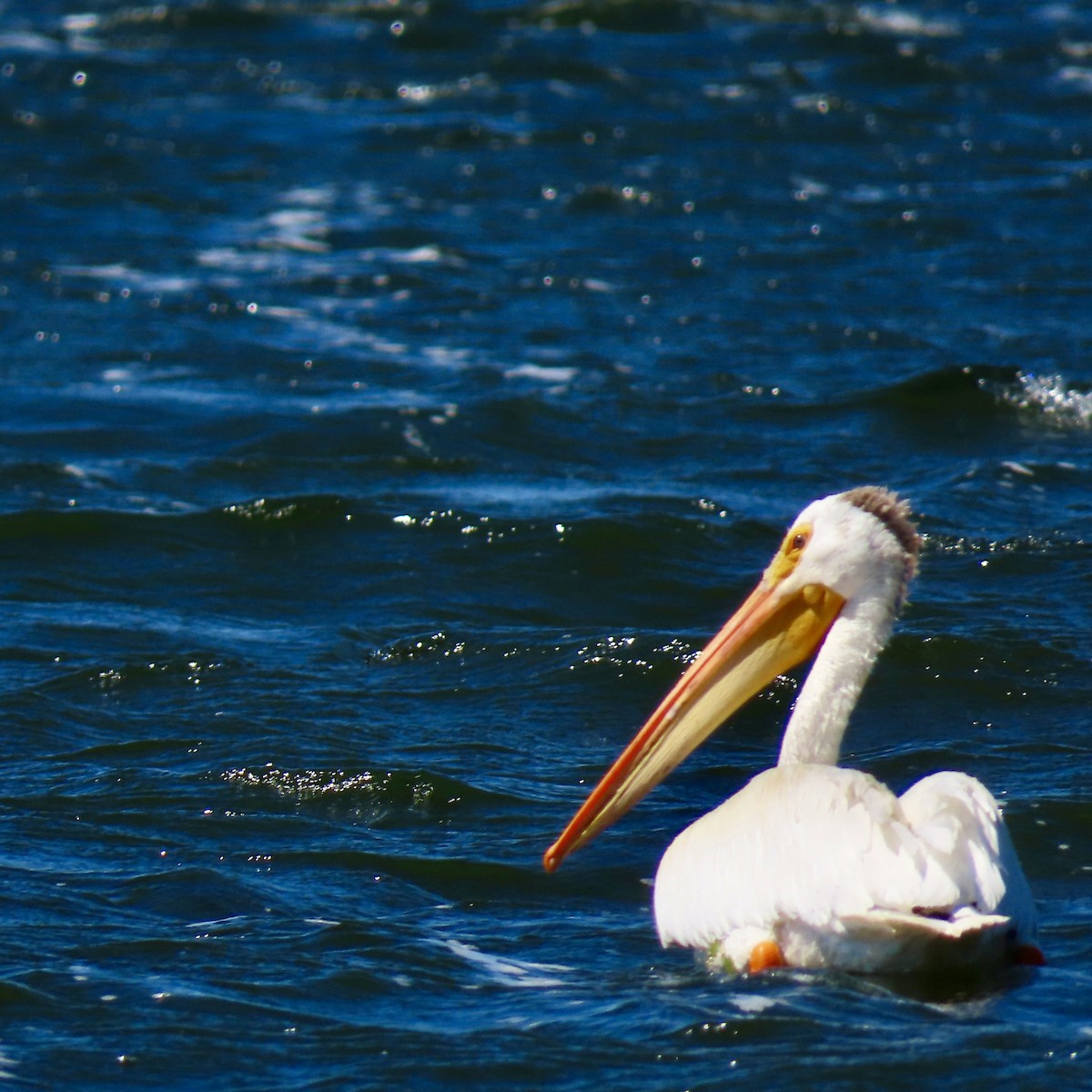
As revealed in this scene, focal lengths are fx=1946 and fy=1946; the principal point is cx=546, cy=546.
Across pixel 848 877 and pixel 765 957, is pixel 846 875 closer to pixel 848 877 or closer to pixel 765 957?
pixel 848 877

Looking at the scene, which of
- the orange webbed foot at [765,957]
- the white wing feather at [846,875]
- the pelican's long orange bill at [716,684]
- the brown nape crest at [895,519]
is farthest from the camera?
the brown nape crest at [895,519]

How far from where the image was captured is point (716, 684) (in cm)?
498

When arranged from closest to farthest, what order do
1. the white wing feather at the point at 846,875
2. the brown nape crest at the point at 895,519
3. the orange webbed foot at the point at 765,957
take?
the white wing feather at the point at 846,875 → the orange webbed foot at the point at 765,957 → the brown nape crest at the point at 895,519

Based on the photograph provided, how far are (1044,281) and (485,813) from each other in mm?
6375

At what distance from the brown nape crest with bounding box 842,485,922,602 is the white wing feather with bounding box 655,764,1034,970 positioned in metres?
0.81

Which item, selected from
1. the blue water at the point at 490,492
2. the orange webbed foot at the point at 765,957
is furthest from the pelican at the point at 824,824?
the blue water at the point at 490,492

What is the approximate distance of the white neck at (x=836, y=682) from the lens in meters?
4.90

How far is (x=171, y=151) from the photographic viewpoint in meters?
13.5

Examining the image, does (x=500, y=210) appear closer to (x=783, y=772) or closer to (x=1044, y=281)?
(x=1044, y=281)

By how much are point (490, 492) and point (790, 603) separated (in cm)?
313

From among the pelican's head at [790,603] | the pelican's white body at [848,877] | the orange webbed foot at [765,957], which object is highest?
the pelican's head at [790,603]

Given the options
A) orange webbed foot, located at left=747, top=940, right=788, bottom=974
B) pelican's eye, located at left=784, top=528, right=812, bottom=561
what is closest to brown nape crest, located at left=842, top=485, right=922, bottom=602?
pelican's eye, located at left=784, top=528, right=812, bottom=561

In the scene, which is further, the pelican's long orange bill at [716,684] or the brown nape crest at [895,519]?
the brown nape crest at [895,519]

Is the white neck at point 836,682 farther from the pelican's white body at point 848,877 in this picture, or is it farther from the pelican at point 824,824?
the pelican's white body at point 848,877
